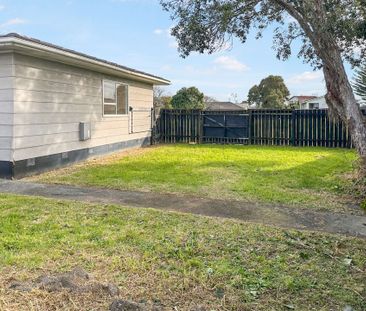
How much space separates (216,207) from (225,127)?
10419 mm

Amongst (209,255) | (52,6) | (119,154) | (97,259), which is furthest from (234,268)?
(52,6)

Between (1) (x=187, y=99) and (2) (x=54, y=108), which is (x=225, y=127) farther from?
(1) (x=187, y=99)

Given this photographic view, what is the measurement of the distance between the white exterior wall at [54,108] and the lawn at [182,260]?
3318 mm

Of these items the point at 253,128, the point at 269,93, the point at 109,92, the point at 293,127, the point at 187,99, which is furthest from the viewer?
the point at 269,93

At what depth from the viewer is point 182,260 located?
350cm

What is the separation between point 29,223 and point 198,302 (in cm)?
275

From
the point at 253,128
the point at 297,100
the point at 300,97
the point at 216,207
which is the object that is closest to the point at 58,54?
the point at 216,207

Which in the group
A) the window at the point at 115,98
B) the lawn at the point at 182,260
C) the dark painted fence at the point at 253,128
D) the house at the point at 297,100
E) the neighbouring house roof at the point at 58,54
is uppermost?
the house at the point at 297,100

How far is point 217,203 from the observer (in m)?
5.84

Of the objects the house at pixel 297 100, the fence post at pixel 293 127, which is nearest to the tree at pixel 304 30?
the fence post at pixel 293 127

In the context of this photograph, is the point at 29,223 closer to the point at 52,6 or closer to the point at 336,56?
the point at 336,56

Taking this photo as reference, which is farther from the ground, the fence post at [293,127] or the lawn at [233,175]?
the fence post at [293,127]

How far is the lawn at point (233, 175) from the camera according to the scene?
21.0 ft

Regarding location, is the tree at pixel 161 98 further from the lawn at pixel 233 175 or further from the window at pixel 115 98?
the lawn at pixel 233 175
